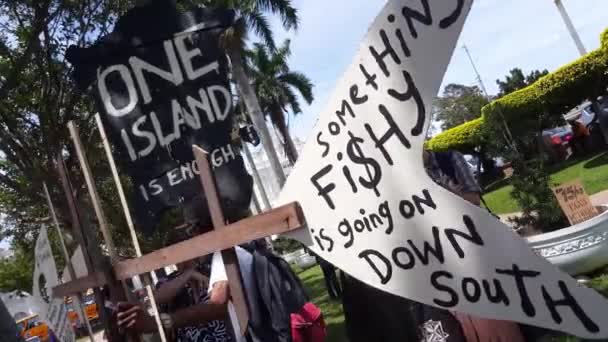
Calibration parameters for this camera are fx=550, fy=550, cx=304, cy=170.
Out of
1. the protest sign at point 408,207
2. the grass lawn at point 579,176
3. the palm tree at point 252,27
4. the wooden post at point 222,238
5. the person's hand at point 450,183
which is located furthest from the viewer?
the palm tree at point 252,27

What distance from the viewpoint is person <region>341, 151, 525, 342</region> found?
2020mm

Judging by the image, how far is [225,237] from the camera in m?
1.88

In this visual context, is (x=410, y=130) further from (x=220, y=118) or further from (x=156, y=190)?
(x=156, y=190)

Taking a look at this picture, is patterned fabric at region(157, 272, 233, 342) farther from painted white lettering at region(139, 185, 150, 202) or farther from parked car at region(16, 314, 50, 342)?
parked car at region(16, 314, 50, 342)

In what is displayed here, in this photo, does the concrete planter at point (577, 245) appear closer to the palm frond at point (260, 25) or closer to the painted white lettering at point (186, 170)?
the painted white lettering at point (186, 170)

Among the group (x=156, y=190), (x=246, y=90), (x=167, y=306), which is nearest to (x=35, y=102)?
(x=167, y=306)

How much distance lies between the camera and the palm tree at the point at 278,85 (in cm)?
2514

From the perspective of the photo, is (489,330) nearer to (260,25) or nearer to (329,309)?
(329,309)

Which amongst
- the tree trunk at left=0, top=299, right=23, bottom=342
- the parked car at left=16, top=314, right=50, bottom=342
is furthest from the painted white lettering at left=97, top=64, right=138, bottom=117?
the parked car at left=16, top=314, right=50, bottom=342

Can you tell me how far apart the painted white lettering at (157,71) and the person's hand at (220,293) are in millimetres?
807

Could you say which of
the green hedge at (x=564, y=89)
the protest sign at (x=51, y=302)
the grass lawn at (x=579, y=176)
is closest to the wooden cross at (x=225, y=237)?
the protest sign at (x=51, y=302)

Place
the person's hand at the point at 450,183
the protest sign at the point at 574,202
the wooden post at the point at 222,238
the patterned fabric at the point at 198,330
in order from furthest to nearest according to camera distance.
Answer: the protest sign at the point at 574,202
the patterned fabric at the point at 198,330
the person's hand at the point at 450,183
the wooden post at the point at 222,238

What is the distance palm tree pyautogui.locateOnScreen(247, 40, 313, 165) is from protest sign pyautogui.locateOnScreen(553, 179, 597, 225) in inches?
761

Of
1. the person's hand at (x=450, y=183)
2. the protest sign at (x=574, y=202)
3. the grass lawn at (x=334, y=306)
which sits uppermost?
the person's hand at (x=450, y=183)
